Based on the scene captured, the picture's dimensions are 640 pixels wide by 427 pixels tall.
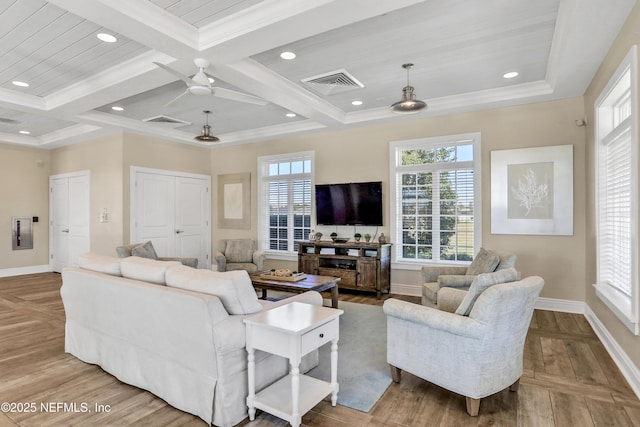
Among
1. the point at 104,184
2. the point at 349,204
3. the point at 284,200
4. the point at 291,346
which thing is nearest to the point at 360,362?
the point at 291,346

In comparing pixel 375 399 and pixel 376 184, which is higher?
pixel 376 184

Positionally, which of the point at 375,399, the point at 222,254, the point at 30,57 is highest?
the point at 30,57

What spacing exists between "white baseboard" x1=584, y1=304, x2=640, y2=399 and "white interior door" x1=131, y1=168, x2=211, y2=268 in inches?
275

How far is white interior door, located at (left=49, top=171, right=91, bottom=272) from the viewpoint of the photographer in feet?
24.2

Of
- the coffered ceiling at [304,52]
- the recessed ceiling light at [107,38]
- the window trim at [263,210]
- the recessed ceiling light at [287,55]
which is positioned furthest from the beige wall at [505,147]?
the recessed ceiling light at [107,38]

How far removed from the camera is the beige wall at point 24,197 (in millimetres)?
7520

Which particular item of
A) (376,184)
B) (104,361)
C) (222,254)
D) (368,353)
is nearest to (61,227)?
(222,254)

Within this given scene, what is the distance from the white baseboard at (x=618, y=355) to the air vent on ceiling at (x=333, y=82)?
3.78m

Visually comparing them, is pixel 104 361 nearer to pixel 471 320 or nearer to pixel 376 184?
pixel 471 320

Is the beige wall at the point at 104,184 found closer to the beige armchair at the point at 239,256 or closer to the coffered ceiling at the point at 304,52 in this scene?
the coffered ceiling at the point at 304,52

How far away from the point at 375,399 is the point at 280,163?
539 cm

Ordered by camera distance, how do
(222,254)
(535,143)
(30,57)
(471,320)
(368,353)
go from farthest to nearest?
(222,254) < (535,143) < (30,57) < (368,353) < (471,320)

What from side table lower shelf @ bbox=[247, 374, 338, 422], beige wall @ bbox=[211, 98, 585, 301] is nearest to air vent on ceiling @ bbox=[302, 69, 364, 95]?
beige wall @ bbox=[211, 98, 585, 301]

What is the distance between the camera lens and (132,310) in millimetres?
2695
